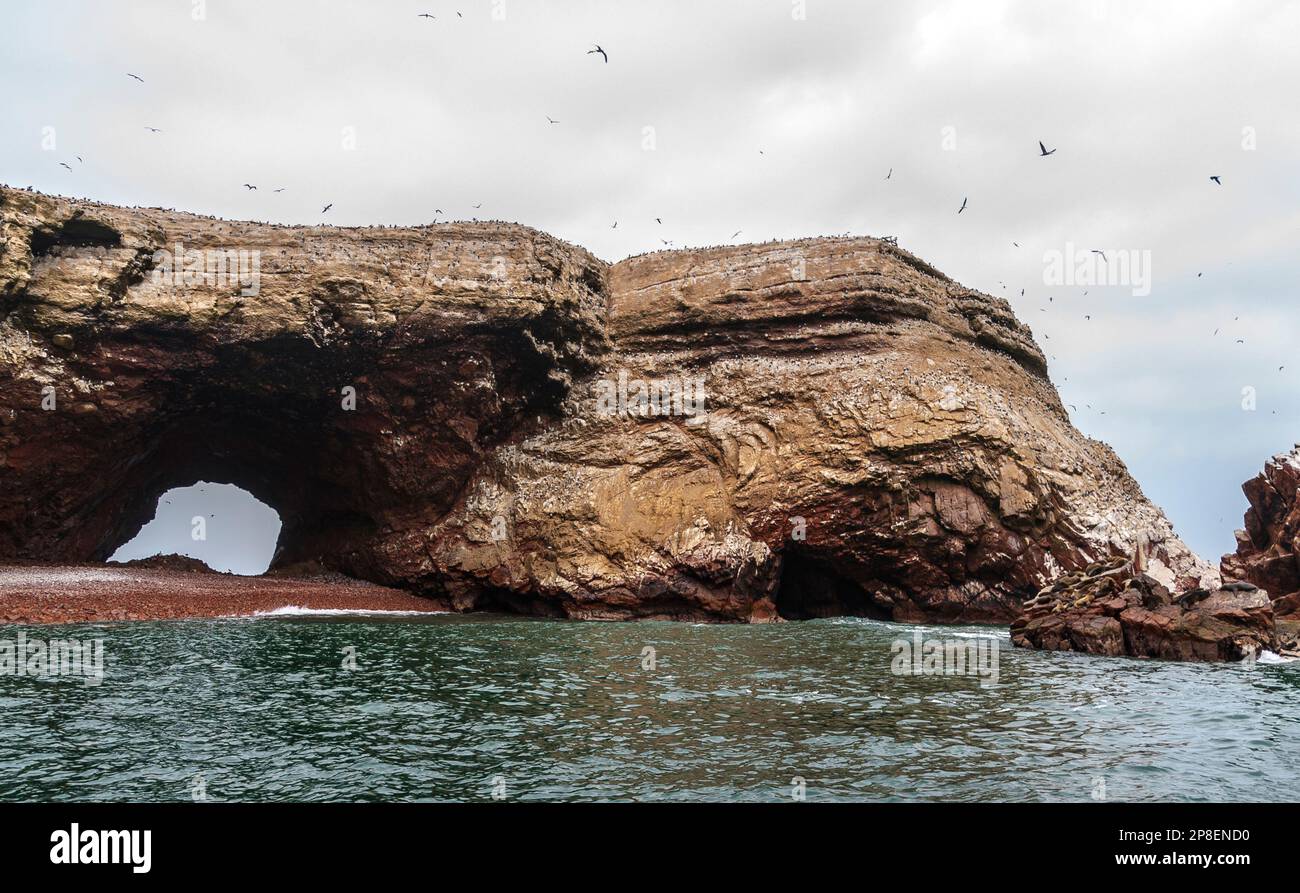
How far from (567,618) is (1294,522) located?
40.3 m

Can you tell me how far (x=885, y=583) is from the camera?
3766 centimetres

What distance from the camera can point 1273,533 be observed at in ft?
160

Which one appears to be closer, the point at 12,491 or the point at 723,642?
the point at 723,642

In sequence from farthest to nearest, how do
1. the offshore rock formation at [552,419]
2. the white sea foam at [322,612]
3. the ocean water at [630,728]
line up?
1. the offshore rock formation at [552,419]
2. the white sea foam at [322,612]
3. the ocean water at [630,728]

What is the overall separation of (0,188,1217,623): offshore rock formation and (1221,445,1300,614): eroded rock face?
1059 cm

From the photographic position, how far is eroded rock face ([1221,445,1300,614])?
46188 mm

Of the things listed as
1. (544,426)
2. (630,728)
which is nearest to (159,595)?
(544,426)

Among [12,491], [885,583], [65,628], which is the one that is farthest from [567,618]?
[12,491]

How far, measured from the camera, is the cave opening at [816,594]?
128ft

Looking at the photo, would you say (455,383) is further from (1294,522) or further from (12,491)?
(1294,522)

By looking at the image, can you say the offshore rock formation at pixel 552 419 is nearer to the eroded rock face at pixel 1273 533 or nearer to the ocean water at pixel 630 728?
the eroded rock face at pixel 1273 533

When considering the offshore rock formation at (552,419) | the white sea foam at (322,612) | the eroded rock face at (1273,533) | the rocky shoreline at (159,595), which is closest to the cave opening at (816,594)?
the offshore rock formation at (552,419)

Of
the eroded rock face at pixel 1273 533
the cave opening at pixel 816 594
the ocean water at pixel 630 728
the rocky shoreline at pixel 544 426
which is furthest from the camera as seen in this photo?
the eroded rock face at pixel 1273 533

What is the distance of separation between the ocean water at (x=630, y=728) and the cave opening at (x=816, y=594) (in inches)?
659
